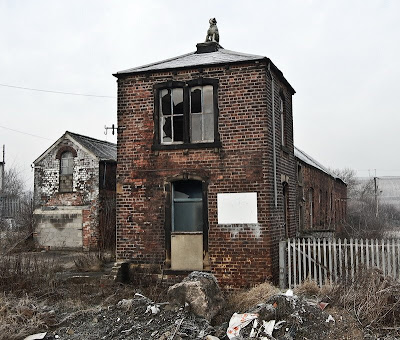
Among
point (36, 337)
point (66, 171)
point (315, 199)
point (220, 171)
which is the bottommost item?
point (36, 337)

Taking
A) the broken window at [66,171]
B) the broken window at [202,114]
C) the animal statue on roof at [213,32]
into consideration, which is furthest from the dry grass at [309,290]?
the broken window at [66,171]

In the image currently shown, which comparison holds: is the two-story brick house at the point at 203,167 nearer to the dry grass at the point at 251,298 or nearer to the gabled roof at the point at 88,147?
the dry grass at the point at 251,298

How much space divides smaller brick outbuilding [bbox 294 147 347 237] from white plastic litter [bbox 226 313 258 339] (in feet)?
27.8

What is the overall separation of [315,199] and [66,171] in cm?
1234

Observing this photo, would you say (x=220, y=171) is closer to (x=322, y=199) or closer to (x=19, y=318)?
(x=19, y=318)

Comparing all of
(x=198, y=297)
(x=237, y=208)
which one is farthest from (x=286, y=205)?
(x=198, y=297)

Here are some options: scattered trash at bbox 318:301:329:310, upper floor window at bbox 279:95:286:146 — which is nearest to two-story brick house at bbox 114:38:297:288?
upper floor window at bbox 279:95:286:146

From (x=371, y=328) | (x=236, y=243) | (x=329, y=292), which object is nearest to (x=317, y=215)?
(x=236, y=243)

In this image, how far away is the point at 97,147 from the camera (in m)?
21.1

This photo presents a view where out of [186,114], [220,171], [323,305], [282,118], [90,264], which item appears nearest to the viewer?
[323,305]

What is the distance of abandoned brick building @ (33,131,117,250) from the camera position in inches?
759

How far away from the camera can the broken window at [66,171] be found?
19984mm

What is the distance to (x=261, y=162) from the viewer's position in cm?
1121

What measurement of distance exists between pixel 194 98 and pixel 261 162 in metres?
2.62
